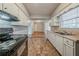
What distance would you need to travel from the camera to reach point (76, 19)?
4086 millimetres

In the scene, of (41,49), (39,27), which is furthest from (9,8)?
(39,27)

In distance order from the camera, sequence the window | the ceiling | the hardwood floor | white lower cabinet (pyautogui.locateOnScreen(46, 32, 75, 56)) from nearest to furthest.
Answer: white lower cabinet (pyautogui.locateOnScreen(46, 32, 75, 56)) < the window < the hardwood floor < the ceiling

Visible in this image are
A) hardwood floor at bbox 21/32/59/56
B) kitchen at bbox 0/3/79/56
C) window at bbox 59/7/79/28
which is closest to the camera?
kitchen at bbox 0/3/79/56

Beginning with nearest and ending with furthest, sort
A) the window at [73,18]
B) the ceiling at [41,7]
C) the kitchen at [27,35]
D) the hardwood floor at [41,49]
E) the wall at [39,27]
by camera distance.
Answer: the kitchen at [27,35], the window at [73,18], the hardwood floor at [41,49], the ceiling at [41,7], the wall at [39,27]

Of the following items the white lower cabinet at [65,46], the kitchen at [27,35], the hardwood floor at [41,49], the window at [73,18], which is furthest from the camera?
the hardwood floor at [41,49]

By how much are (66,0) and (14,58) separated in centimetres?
69

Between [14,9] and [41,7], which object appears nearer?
[14,9]

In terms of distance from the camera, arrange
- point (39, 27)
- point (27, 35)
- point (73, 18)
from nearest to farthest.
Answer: point (73, 18) < point (27, 35) < point (39, 27)

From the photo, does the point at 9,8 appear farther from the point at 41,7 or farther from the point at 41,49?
the point at 41,7

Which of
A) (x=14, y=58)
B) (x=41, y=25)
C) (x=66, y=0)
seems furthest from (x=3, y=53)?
(x=41, y=25)

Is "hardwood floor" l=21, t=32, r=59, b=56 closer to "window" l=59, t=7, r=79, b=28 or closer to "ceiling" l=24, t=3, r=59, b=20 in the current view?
"window" l=59, t=7, r=79, b=28

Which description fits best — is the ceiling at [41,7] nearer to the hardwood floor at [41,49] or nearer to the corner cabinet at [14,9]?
the corner cabinet at [14,9]

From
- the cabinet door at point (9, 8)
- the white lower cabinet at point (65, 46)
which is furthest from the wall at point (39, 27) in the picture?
the cabinet door at point (9, 8)

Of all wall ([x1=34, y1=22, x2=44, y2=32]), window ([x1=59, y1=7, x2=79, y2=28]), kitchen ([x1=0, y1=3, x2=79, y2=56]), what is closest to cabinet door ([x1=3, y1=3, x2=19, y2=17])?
kitchen ([x1=0, y1=3, x2=79, y2=56])
